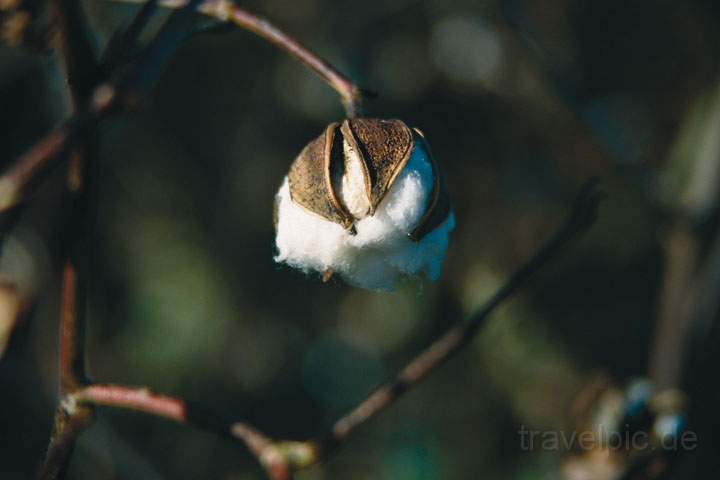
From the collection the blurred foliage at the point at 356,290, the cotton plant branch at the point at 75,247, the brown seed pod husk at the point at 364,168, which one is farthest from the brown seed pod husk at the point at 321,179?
the blurred foliage at the point at 356,290

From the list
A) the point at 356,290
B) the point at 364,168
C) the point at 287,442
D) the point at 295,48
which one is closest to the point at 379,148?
the point at 364,168

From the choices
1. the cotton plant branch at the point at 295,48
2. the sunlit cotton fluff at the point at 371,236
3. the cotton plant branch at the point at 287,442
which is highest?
the cotton plant branch at the point at 295,48

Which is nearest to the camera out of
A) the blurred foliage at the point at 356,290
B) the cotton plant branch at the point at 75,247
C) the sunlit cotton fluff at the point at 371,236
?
the cotton plant branch at the point at 75,247

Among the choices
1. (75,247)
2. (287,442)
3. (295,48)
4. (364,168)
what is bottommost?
(287,442)

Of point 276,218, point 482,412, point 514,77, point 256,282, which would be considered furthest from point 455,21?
point 276,218

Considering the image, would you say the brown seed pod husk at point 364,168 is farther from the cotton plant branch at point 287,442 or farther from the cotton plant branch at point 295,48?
the cotton plant branch at point 287,442

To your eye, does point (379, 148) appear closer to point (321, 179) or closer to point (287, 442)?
point (321, 179)

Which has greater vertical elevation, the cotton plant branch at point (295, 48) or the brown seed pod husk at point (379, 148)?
the cotton plant branch at point (295, 48)

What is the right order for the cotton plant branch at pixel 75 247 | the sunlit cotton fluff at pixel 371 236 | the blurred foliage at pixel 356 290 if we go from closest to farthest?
the cotton plant branch at pixel 75 247
the sunlit cotton fluff at pixel 371 236
the blurred foliage at pixel 356 290
